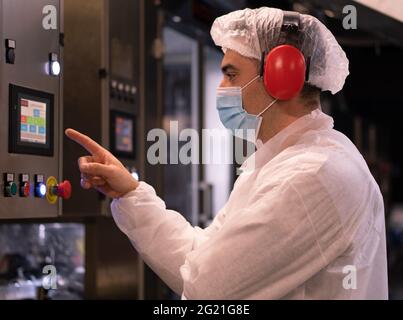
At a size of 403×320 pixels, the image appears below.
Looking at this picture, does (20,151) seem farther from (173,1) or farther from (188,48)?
(188,48)

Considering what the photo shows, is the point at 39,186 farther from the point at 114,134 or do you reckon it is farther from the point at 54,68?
the point at 114,134

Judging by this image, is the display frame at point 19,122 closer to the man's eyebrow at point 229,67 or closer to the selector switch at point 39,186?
the selector switch at point 39,186

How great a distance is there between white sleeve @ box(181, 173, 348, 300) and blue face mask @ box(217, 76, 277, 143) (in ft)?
1.16

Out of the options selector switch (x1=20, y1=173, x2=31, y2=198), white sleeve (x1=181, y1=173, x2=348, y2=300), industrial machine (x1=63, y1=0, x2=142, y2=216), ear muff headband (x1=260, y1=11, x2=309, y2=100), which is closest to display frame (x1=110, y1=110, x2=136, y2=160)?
industrial machine (x1=63, y1=0, x2=142, y2=216)

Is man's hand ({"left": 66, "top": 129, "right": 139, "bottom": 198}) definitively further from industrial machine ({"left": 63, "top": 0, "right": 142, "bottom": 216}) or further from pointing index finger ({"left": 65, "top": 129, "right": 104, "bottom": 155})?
industrial machine ({"left": 63, "top": 0, "right": 142, "bottom": 216})

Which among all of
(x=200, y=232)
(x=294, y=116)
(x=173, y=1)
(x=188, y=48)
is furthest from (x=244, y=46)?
(x=188, y=48)

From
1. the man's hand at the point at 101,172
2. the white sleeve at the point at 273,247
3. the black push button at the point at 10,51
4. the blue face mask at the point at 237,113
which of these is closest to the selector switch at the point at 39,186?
the man's hand at the point at 101,172

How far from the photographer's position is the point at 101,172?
6.96 feet

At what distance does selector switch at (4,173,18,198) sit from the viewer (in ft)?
7.20

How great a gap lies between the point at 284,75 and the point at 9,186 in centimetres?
84

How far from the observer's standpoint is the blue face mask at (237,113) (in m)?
2.17

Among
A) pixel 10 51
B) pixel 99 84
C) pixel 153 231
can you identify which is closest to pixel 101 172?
pixel 153 231

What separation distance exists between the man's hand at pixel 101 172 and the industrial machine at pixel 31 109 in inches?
8.0

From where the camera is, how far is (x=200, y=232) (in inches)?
91.9
